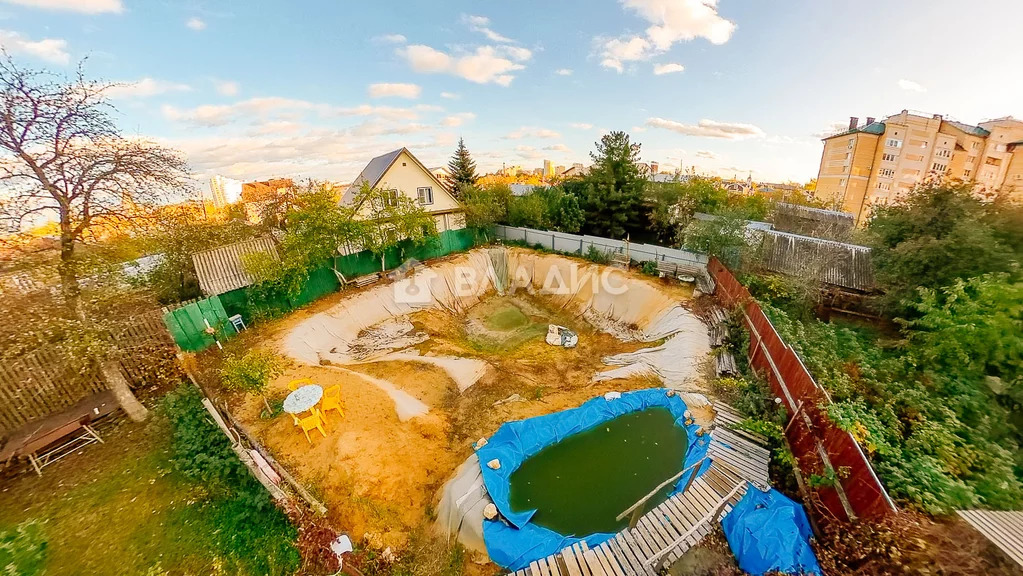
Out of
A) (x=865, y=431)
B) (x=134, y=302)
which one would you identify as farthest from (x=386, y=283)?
(x=865, y=431)

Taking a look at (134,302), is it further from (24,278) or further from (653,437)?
(653,437)

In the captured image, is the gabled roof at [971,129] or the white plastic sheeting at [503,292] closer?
the white plastic sheeting at [503,292]

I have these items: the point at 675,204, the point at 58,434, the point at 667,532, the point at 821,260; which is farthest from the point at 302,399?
the point at 675,204

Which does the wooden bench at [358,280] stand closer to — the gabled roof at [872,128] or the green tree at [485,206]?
the green tree at [485,206]

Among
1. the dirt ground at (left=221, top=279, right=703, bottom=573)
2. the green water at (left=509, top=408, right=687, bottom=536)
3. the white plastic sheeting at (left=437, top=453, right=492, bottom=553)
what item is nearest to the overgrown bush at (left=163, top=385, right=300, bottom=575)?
the dirt ground at (left=221, top=279, right=703, bottom=573)

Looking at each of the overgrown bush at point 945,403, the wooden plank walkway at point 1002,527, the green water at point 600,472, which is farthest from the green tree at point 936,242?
the green water at point 600,472

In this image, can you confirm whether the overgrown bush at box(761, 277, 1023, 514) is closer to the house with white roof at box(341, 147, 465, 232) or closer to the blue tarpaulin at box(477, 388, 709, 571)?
the blue tarpaulin at box(477, 388, 709, 571)

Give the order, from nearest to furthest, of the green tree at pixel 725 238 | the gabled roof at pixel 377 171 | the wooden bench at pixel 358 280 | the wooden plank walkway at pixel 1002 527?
1. the wooden plank walkway at pixel 1002 527
2. the green tree at pixel 725 238
3. the wooden bench at pixel 358 280
4. the gabled roof at pixel 377 171
